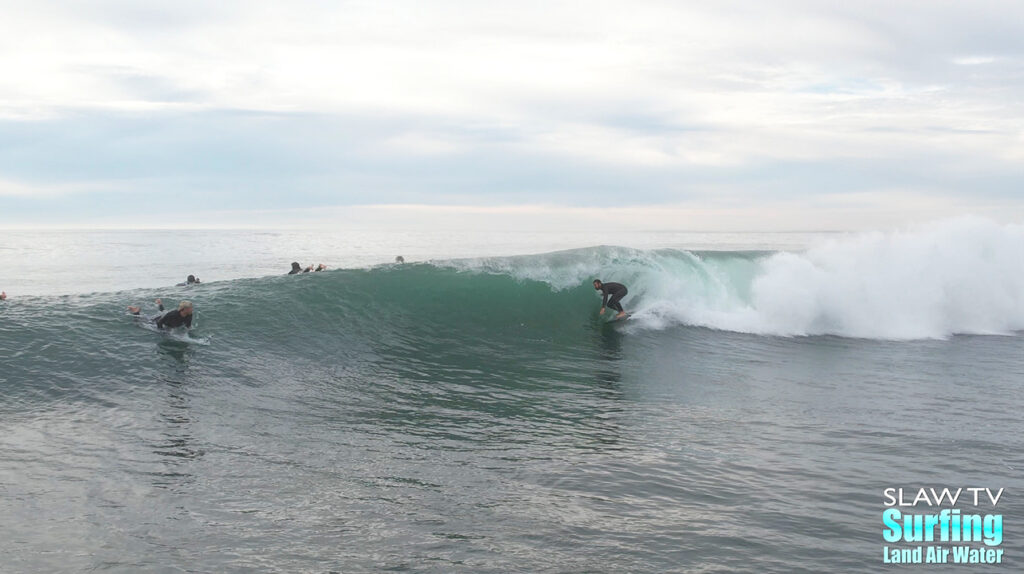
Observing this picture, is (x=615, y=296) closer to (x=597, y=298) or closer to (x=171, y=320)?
(x=597, y=298)

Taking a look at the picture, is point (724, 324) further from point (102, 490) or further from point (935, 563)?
point (102, 490)

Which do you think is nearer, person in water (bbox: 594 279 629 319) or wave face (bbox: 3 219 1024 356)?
wave face (bbox: 3 219 1024 356)

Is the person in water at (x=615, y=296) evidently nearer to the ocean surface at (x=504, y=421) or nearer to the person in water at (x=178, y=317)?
the ocean surface at (x=504, y=421)

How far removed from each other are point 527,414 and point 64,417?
6.55 meters

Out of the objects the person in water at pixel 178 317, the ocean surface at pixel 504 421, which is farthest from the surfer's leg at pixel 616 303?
the person in water at pixel 178 317

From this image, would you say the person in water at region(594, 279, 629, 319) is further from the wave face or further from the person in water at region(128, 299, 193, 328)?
the person in water at region(128, 299, 193, 328)

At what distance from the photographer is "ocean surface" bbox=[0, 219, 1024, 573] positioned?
6.16m

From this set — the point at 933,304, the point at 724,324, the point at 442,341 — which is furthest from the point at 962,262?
the point at 442,341

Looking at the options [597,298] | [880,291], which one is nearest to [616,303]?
[597,298]

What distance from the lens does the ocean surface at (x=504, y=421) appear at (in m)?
6.16

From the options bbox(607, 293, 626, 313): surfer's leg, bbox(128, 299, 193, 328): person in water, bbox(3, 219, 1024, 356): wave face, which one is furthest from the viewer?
bbox(607, 293, 626, 313): surfer's leg

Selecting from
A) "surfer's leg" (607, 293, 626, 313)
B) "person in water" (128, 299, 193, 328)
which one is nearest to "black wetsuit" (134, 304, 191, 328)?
"person in water" (128, 299, 193, 328)

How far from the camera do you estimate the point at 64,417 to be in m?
9.88

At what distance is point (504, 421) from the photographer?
A: 1015 centimetres
